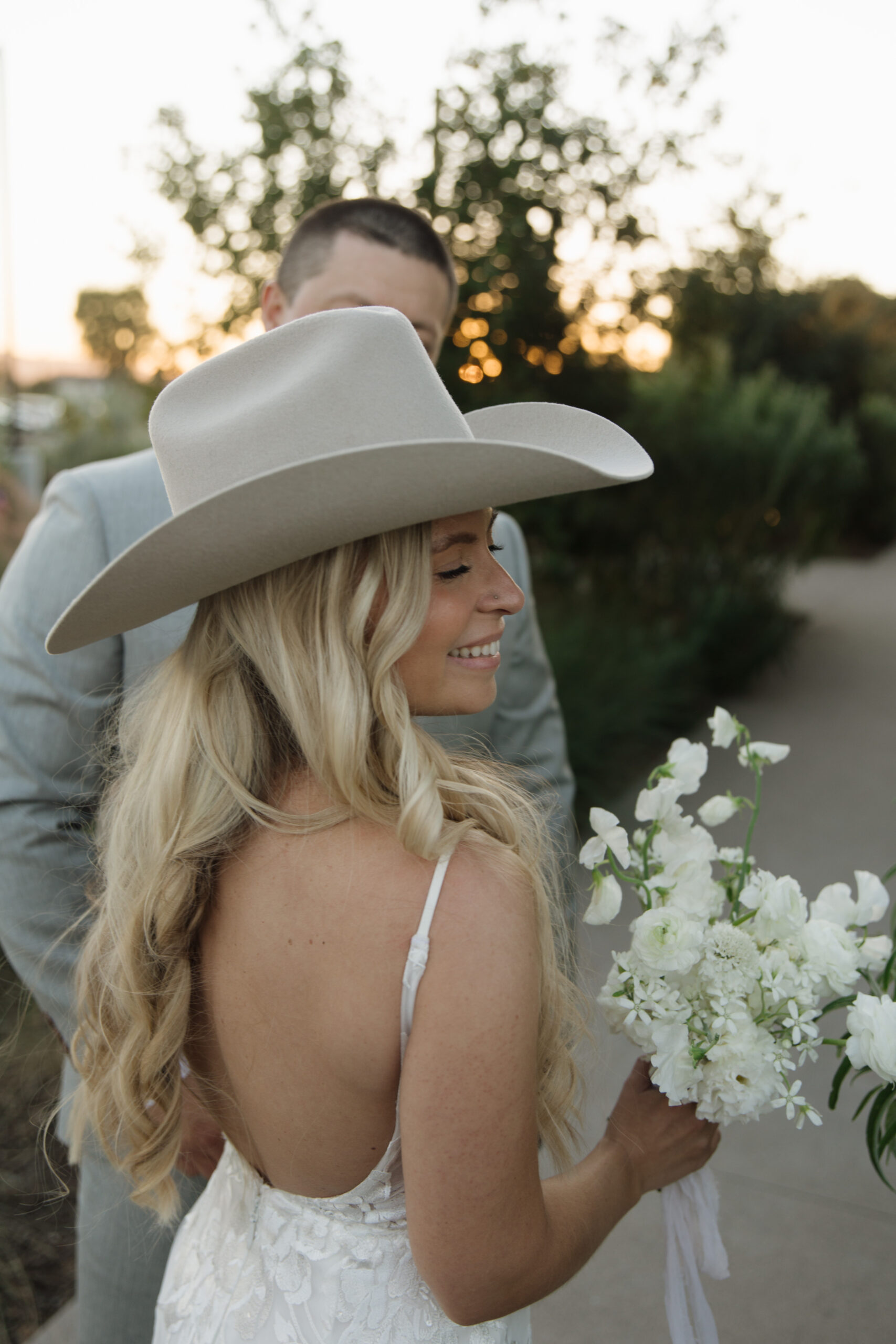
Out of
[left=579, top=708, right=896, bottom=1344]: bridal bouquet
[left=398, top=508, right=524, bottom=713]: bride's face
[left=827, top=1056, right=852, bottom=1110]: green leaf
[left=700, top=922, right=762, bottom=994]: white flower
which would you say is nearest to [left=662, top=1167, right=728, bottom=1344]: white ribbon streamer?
[left=579, top=708, right=896, bottom=1344]: bridal bouquet

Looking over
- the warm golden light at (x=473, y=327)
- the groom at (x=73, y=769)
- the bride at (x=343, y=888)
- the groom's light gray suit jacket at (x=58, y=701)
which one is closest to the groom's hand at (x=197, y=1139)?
the groom at (x=73, y=769)

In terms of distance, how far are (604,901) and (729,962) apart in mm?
163

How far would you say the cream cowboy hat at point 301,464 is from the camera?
1.04 metres

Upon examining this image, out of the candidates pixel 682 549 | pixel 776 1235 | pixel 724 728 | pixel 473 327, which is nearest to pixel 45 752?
pixel 724 728

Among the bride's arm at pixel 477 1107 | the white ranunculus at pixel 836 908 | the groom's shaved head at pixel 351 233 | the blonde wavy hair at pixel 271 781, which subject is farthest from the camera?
the groom's shaved head at pixel 351 233

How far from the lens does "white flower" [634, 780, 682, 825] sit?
52.3 inches

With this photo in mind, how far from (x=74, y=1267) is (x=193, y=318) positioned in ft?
16.9

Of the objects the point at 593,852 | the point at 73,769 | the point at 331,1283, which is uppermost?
the point at 593,852

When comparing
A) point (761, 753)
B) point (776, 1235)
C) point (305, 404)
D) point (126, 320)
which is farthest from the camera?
point (126, 320)

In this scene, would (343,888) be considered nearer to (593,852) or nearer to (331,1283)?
(593,852)

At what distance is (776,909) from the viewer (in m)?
1.27

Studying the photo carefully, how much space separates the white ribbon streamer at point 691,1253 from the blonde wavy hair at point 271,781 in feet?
0.71

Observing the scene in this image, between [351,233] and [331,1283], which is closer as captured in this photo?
[331,1283]

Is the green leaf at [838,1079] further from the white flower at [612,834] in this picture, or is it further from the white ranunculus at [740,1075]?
the white flower at [612,834]
